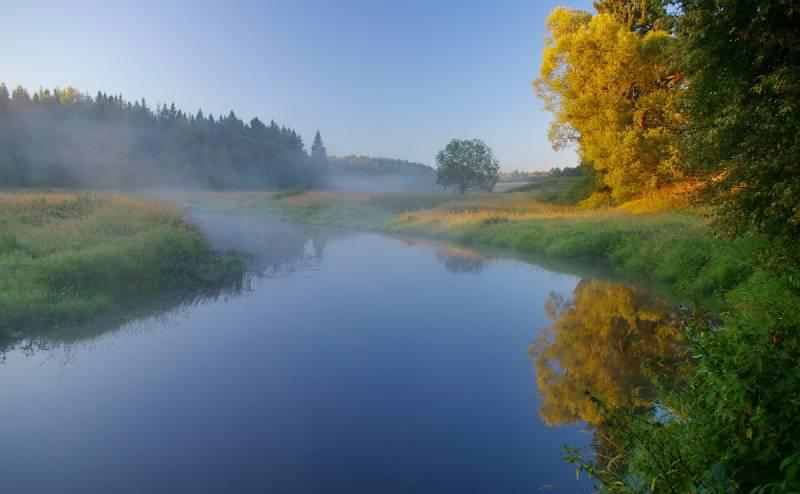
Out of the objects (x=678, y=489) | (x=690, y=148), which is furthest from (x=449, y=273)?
(x=678, y=489)

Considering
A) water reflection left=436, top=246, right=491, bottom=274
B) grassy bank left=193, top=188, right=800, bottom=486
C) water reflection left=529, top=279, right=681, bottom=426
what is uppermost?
grassy bank left=193, top=188, right=800, bottom=486

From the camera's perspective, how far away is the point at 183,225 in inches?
721

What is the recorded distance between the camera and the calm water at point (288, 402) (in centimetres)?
482

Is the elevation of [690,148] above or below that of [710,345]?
above

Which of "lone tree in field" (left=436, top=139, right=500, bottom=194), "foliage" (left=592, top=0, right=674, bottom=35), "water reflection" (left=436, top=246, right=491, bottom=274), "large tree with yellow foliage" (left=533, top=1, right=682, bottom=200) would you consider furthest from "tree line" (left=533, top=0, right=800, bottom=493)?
"lone tree in field" (left=436, top=139, right=500, bottom=194)

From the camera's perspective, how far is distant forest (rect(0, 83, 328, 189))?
5603 centimetres

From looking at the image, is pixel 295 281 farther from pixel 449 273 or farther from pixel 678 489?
pixel 678 489

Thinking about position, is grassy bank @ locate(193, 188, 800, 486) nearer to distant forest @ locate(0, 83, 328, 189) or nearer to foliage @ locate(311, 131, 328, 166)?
distant forest @ locate(0, 83, 328, 189)

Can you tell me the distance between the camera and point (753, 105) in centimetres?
598

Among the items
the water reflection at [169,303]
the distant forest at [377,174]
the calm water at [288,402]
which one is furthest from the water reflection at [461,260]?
the distant forest at [377,174]

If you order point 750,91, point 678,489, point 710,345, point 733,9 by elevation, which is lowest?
point 678,489

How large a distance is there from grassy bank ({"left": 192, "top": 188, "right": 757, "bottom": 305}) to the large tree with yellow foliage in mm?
1779

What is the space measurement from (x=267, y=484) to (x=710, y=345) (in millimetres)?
4182

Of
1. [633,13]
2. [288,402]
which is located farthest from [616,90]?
[288,402]
